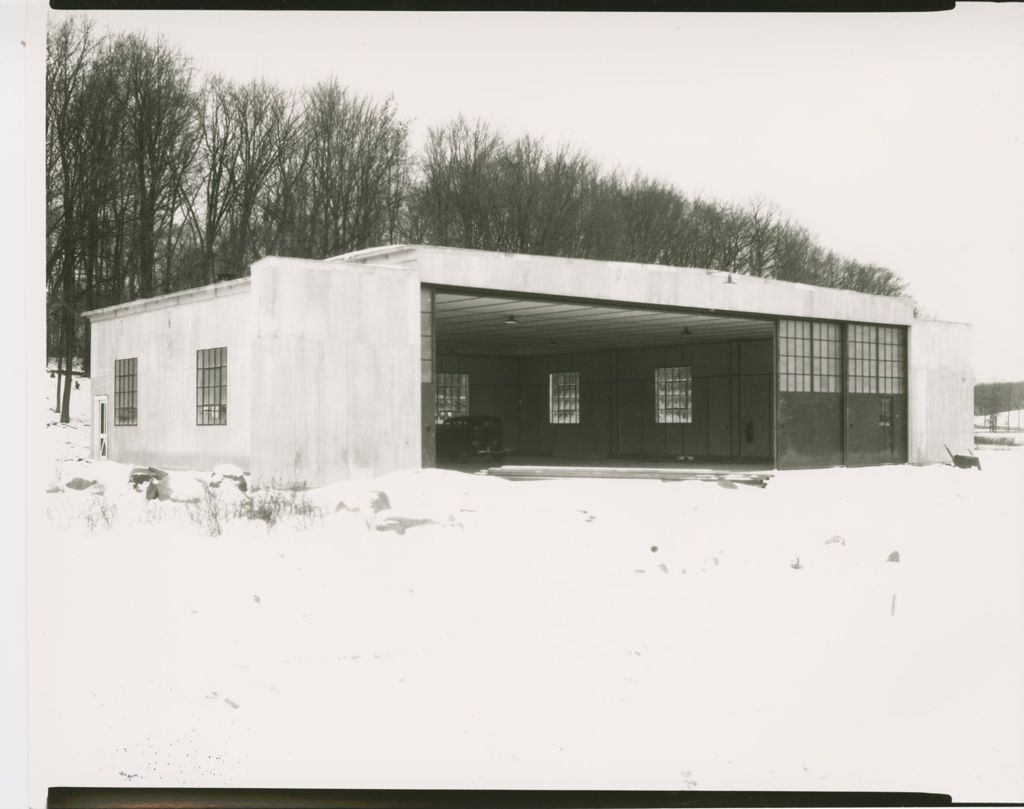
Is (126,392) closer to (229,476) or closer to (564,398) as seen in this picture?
(229,476)

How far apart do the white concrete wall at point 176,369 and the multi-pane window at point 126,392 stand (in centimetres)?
15

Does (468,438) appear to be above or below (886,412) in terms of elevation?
below

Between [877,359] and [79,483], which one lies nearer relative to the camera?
[79,483]

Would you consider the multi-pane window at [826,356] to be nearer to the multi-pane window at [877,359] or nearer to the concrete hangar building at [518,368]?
the concrete hangar building at [518,368]

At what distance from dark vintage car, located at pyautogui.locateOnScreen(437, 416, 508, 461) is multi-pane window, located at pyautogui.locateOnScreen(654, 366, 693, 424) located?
647 centimetres

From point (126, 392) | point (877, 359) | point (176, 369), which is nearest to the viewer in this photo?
point (176, 369)

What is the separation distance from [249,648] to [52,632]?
1924 mm

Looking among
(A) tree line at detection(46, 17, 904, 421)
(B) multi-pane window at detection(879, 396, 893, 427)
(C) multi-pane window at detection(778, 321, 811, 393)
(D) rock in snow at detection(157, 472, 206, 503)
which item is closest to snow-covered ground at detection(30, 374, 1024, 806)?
(D) rock in snow at detection(157, 472, 206, 503)

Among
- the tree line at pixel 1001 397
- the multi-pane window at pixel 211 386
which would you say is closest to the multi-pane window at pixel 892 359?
the tree line at pixel 1001 397

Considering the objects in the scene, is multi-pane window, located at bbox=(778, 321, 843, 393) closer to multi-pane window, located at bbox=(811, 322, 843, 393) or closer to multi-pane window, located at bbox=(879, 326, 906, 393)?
multi-pane window, located at bbox=(811, 322, 843, 393)

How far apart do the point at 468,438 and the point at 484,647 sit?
20250 millimetres

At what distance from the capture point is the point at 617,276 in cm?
2338

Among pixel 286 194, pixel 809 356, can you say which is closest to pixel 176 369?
pixel 286 194

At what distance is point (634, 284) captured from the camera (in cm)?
2378
